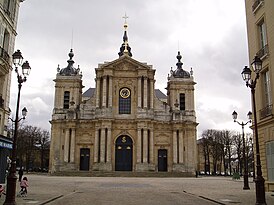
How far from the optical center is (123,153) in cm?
4962

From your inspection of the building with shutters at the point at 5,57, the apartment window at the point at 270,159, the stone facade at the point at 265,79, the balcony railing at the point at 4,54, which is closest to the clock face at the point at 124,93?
the building with shutters at the point at 5,57

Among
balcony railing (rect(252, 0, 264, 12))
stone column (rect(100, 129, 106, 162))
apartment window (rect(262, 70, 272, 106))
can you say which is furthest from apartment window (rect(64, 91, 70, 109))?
apartment window (rect(262, 70, 272, 106))

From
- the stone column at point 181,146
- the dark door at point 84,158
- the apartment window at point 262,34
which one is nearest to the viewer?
the apartment window at point 262,34

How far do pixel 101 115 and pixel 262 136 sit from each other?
33490 millimetres

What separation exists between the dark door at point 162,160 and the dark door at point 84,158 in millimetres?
10508

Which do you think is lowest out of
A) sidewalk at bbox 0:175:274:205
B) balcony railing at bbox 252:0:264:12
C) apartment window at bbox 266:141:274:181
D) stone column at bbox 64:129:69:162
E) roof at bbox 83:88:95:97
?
sidewalk at bbox 0:175:274:205

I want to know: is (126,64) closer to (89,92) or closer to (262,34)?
(89,92)

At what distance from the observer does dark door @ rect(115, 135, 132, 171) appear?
4919 cm

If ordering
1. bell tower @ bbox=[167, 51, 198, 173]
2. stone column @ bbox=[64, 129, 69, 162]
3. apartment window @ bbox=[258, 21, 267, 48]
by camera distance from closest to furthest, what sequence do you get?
apartment window @ bbox=[258, 21, 267, 48] < stone column @ bbox=[64, 129, 69, 162] < bell tower @ bbox=[167, 51, 198, 173]

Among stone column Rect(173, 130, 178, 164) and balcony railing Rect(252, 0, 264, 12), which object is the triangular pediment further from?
balcony railing Rect(252, 0, 264, 12)

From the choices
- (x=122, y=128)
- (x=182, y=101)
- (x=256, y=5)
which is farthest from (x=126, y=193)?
(x=182, y=101)

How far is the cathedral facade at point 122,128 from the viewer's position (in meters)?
49.1

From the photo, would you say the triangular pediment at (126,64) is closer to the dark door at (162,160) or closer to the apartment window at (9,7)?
the dark door at (162,160)

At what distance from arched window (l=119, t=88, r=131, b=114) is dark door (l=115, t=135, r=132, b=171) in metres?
3.99
